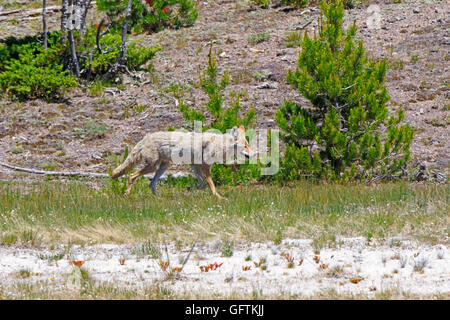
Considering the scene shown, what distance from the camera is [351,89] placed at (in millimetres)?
14180

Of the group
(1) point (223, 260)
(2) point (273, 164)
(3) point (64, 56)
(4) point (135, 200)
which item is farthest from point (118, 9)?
(1) point (223, 260)

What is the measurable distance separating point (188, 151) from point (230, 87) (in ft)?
32.2

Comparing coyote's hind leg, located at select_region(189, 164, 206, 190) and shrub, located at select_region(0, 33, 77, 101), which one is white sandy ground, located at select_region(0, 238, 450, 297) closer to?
coyote's hind leg, located at select_region(189, 164, 206, 190)

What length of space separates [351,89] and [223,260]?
7.76m

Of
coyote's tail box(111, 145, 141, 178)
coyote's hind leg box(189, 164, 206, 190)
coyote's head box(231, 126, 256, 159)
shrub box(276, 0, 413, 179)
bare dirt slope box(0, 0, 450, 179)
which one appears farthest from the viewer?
bare dirt slope box(0, 0, 450, 179)

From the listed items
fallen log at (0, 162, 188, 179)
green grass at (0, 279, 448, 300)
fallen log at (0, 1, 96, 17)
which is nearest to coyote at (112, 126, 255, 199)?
fallen log at (0, 162, 188, 179)

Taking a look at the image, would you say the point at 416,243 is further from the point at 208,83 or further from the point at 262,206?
the point at 208,83

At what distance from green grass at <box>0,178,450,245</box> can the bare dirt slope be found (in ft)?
18.3

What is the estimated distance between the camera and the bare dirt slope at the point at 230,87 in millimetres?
18812

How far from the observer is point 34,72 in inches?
854

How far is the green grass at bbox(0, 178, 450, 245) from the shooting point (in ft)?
29.0

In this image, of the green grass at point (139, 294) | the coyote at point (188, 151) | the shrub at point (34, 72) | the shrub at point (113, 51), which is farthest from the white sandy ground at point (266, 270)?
the shrub at point (113, 51)

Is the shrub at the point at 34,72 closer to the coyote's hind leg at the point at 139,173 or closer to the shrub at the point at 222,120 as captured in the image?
the shrub at the point at 222,120

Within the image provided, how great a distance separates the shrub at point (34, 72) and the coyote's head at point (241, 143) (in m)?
10.5
